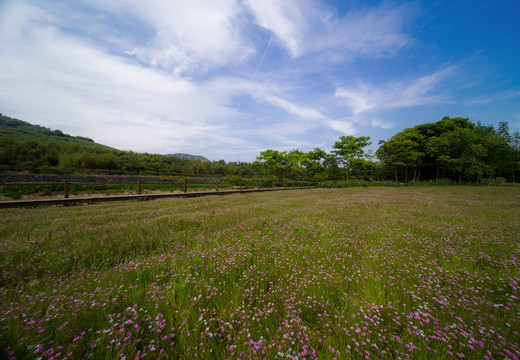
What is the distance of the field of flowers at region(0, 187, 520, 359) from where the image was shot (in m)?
1.57

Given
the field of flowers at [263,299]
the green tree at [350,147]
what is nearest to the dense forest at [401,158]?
the green tree at [350,147]

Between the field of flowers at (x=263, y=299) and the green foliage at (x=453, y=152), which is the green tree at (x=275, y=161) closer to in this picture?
the green foliage at (x=453, y=152)

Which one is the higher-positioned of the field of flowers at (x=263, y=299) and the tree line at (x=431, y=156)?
the tree line at (x=431, y=156)

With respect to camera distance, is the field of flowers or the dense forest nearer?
the field of flowers

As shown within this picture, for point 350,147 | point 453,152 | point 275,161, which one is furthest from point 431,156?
point 275,161

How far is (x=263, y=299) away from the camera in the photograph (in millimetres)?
2375

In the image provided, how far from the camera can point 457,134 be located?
3262cm

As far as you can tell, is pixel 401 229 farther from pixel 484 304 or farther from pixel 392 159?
pixel 392 159

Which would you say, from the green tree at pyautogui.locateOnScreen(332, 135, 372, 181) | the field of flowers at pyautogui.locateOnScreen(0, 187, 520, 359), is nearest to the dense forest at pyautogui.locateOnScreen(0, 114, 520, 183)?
the green tree at pyautogui.locateOnScreen(332, 135, 372, 181)

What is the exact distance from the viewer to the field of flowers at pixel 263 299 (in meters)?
1.57

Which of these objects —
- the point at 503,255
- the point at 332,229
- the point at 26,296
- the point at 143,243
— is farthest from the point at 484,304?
the point at 143,243

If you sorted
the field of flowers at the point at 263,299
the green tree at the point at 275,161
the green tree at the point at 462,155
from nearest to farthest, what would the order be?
the field of flowers at the point at 263,299 < the green tree at the point at 462,155 < the green tree at the point at 275,161

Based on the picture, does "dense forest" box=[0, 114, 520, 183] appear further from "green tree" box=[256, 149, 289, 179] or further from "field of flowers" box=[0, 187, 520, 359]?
"field of flowers" box=[0, 187, 520, 359]

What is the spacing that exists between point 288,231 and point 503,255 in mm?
4580
